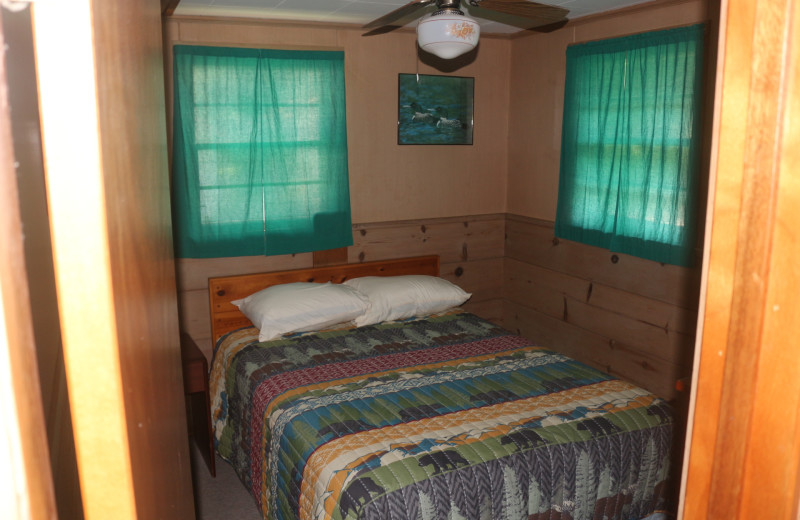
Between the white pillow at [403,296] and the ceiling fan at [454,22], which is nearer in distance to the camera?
the ceiling fan at [454,22]

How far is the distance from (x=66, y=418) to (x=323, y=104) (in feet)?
11.1

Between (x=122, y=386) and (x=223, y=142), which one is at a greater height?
(x=223, y=142)

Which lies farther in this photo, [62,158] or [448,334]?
[448,334]

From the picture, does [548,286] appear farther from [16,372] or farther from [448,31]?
[16,372]

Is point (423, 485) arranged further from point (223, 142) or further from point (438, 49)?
point (223, 142)

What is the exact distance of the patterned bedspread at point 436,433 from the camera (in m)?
2.00

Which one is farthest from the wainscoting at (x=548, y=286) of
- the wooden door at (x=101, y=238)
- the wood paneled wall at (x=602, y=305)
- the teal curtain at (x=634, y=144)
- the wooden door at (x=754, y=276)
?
the wooden door at (x=101, y=238)

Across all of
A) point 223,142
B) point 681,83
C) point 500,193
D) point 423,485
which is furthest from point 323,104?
point 423,485

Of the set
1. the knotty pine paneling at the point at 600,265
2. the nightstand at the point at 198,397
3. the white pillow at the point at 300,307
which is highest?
the knotty pine paneling at the point at 600,265

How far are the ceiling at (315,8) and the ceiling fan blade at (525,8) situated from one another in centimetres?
76

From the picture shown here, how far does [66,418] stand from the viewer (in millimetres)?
418

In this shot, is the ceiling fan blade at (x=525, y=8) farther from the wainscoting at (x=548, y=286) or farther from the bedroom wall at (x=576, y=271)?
the wainscoting at (x=548, y=286)

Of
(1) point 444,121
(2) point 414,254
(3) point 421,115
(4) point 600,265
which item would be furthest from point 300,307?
(4) point 600,265

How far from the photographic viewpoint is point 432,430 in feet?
7.42
